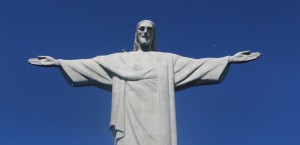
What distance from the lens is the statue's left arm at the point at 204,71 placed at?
14828mm

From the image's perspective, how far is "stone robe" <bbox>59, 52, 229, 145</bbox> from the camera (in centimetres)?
1384

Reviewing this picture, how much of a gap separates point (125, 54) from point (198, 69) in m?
2.09

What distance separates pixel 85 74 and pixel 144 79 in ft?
5.38

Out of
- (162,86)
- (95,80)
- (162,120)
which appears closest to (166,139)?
(162,120)

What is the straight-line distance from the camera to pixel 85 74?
14852 mm

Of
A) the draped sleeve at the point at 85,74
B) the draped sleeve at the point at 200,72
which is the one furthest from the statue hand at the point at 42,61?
the draped sleeve at the point at 200,72

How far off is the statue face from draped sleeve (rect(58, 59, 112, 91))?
1423 millimetres

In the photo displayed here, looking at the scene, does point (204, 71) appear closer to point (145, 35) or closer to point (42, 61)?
point (145, 35)

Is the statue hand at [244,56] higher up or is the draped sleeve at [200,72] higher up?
the statue hand at [244,56]

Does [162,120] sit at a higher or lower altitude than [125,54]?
lower

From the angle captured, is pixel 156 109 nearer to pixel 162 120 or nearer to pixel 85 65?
pixel 162 120

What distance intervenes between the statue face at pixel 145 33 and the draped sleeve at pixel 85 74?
1.42 meters

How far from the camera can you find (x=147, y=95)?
14.3 metres

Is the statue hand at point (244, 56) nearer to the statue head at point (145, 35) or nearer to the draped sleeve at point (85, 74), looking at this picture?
the statue head at point (145, 35)
